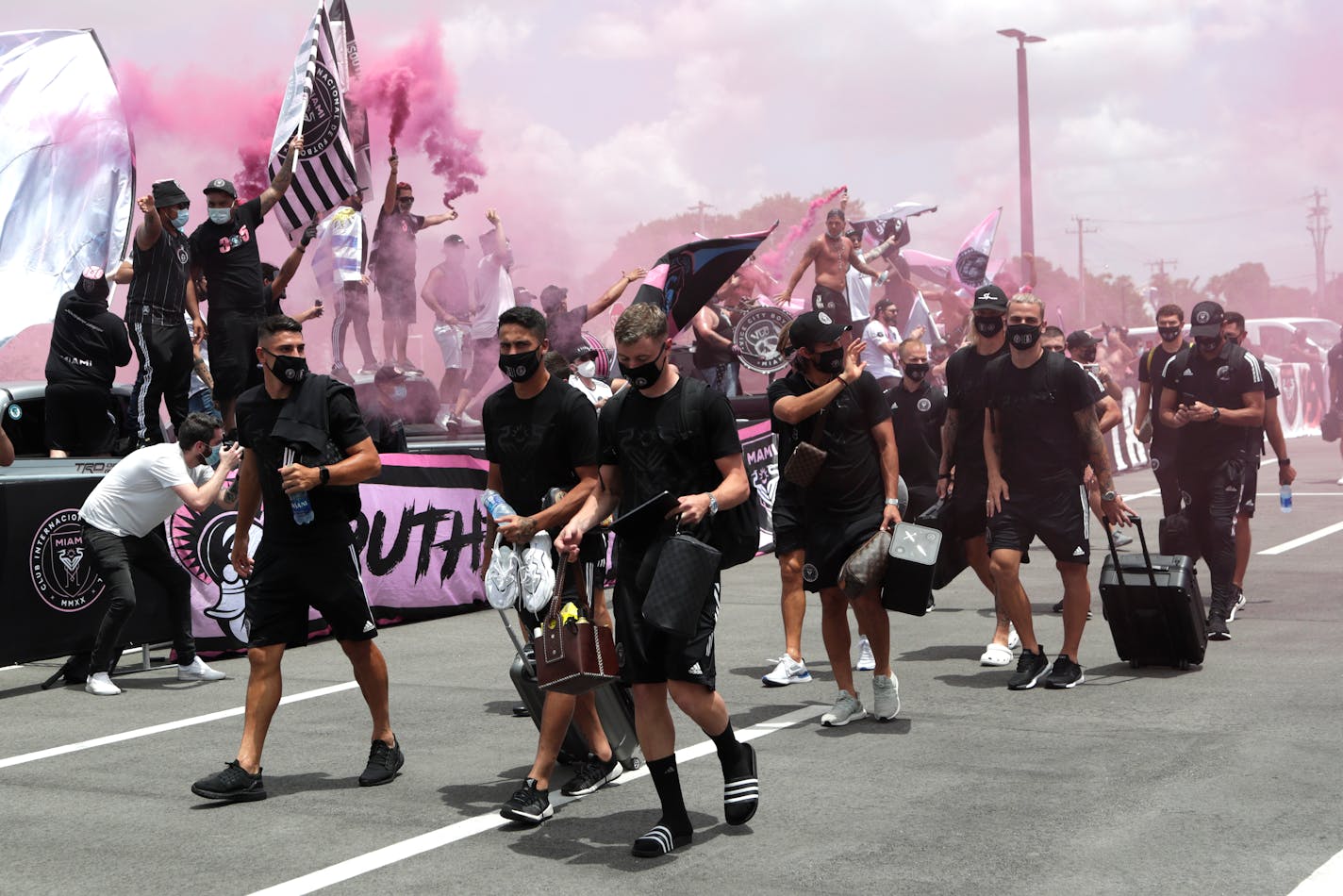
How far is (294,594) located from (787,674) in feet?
9.81

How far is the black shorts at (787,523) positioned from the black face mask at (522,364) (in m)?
2.21

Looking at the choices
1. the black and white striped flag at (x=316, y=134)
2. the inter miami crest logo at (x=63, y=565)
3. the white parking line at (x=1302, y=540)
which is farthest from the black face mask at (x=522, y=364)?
the white parking line at (x=1302, y=540)

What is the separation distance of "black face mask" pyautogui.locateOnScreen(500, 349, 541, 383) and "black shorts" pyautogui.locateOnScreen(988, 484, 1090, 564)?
3.15 m

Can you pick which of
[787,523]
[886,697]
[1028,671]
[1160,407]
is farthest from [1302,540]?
[886,697]

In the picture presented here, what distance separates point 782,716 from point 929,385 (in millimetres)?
3704

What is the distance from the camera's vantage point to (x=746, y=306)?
1761 cm

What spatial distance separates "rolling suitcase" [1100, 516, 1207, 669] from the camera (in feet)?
26.2

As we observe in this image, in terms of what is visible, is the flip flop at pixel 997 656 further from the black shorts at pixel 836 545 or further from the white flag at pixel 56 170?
the white flag at pixel 56 170

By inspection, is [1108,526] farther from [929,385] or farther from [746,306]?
[746,306]

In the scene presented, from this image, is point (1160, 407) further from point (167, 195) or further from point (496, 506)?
point (167, 195)

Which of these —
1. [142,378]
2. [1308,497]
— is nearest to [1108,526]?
[142,378]

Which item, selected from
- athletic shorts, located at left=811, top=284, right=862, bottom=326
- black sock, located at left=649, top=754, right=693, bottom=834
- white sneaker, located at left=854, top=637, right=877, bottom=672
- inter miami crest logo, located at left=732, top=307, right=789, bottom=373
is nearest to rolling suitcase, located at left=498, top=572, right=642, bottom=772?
black sock, located at left=649, top=754, right=693, bottom=834

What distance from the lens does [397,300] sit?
1606 cm

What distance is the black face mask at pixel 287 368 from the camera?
6156 mm
